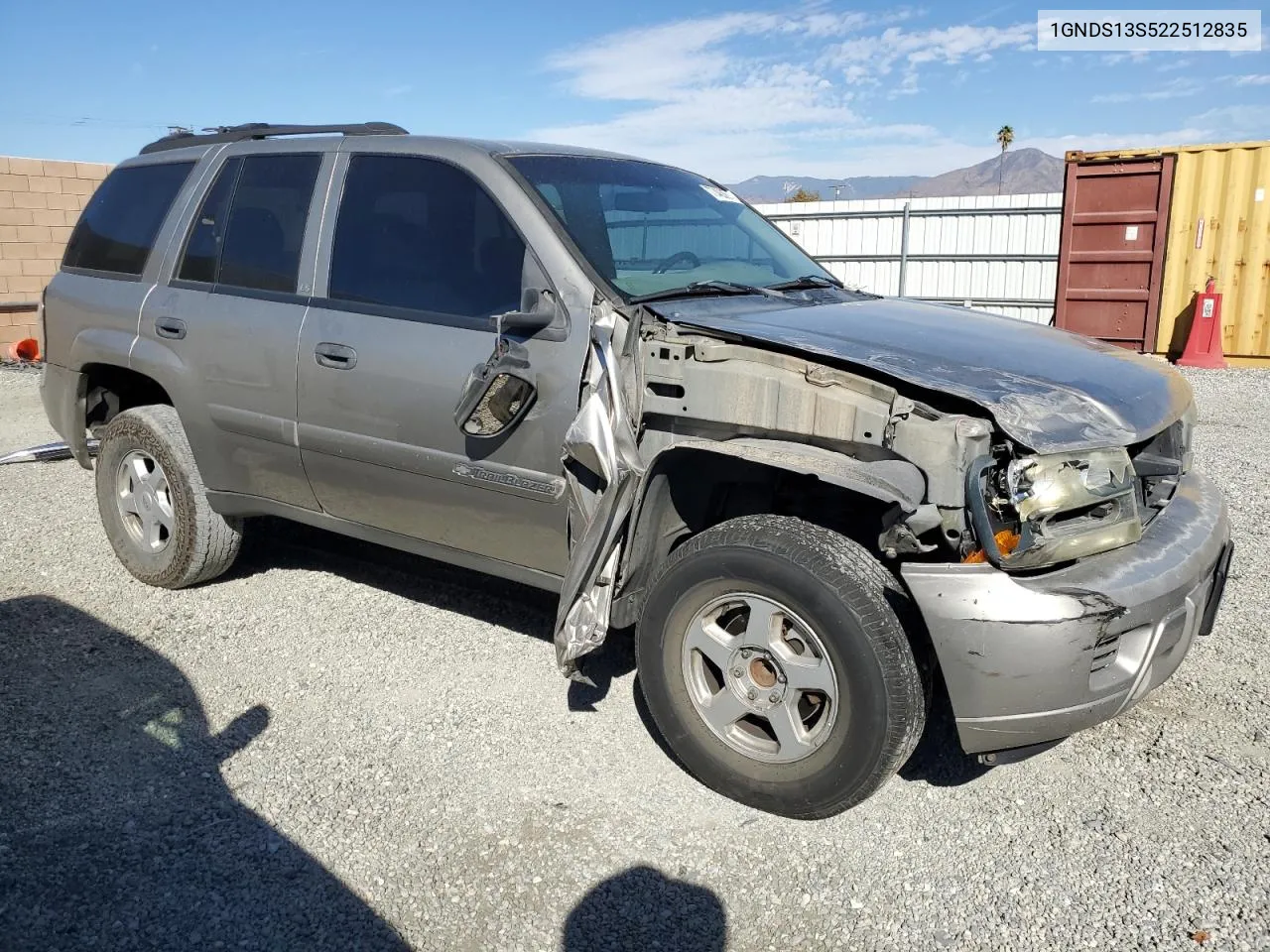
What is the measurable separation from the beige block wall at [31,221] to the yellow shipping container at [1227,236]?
1322 cm

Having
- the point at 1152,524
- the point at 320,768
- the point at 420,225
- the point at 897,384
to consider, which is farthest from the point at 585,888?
the point at 420,225

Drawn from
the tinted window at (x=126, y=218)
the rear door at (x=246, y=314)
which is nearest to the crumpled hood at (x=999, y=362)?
the rear door at (x=246, y=314)

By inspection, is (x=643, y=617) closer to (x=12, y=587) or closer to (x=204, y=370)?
(x=204, y=370)

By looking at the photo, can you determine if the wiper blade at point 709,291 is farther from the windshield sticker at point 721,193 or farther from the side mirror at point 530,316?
the windshield sticker at point 721,193

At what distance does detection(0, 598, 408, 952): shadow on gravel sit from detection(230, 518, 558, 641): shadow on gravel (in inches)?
45.2

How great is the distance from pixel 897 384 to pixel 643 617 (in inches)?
40.5

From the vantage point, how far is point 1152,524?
9.91 feet

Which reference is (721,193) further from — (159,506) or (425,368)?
(159,506)

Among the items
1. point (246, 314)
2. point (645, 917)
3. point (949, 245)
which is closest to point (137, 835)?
point (645, 917)

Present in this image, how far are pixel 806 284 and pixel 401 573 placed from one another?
8.04 ft

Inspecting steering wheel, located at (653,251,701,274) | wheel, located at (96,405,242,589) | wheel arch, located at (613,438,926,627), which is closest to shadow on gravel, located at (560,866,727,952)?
wheel arch, located at (613,438,926,627)

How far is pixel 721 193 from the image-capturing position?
4641 mm

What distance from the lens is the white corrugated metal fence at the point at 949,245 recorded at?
15.5 m

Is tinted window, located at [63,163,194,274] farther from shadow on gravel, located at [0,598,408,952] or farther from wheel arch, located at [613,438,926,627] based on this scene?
wheel arch, located at [613,438,926,627]
